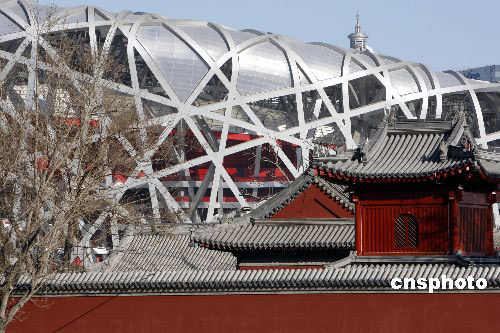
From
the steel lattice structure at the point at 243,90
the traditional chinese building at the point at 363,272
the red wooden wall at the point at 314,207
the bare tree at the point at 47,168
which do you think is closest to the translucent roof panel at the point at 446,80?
the steel lattice structure at the point at 243,90

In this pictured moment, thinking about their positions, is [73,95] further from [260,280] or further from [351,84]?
[351,84]

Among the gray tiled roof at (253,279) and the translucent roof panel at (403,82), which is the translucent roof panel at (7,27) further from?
the gray tiled roof at (253,279)

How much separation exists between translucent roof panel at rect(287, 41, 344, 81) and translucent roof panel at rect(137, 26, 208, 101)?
719 cm

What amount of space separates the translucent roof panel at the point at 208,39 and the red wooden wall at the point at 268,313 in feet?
176

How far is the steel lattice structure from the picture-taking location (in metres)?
77.4

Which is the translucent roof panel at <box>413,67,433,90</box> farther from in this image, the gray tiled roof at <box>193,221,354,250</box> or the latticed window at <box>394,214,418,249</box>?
the latticed window at <box>394,214,418,249</box>

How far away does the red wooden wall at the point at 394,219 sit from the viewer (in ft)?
90.6

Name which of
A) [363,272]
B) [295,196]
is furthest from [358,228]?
[295,196]

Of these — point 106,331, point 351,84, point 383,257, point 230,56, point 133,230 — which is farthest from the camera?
point 351,84

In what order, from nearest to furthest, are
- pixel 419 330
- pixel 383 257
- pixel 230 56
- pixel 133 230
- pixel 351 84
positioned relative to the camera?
pixel 419 330, pixel 383 257, pixel 133 230, pixel 230 56, pixel 351 84

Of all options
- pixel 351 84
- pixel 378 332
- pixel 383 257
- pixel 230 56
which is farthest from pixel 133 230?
pixel 351 84

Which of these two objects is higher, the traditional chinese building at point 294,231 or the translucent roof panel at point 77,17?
the translucent roof panel at point 77,17

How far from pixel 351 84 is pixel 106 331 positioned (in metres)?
62.3

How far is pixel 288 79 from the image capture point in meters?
81.9
